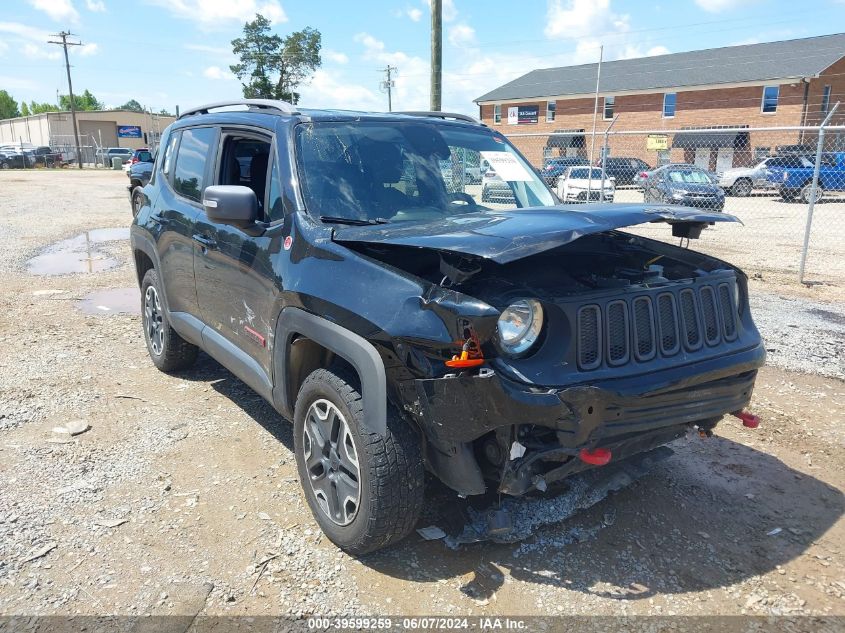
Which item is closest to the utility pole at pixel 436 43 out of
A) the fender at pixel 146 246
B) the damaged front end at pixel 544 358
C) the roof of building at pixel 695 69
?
the fender at pixel 146 246

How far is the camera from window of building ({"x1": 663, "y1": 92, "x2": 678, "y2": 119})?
40844 mm

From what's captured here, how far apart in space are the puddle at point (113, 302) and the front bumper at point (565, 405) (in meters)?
5.87

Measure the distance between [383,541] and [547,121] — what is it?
47.7 m

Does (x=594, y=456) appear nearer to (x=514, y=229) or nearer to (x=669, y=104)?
(x=514, y=229)

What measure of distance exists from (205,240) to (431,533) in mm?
2337

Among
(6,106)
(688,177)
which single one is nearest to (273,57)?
(688,177)

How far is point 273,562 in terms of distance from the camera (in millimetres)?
2980

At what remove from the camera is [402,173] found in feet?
12.1

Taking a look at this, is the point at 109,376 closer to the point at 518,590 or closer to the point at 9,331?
the point at 9,331

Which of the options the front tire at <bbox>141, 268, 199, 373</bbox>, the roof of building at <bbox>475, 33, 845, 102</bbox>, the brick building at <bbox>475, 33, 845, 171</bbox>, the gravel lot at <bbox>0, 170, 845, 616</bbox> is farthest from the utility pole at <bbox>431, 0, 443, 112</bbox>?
the roof of building at <bbox>475, 33, 845, 102</bbox>

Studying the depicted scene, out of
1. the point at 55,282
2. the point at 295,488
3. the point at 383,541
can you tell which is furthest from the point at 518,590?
the point at 55,282

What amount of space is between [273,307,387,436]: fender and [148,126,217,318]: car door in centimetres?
150

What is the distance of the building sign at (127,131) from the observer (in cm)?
6900

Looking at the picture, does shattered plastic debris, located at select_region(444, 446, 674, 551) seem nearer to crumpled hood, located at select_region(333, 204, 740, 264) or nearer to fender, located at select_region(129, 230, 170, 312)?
crumpled hood, located at select_region(333, 204, 740, 264)
